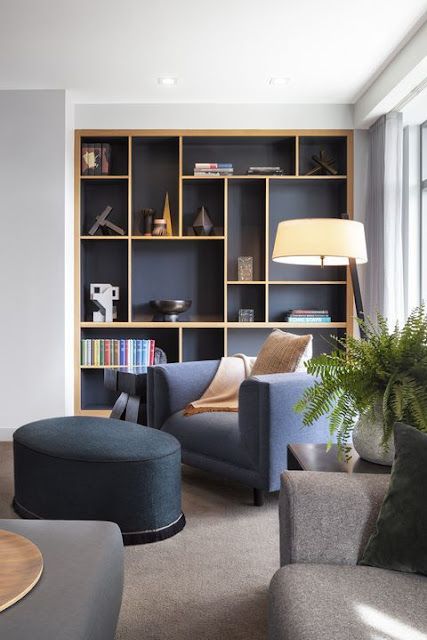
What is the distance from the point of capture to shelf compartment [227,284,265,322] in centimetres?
534

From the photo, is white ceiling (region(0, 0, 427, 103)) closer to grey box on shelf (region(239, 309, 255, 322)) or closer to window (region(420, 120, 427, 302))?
window (region(420, 120, 427, 302))

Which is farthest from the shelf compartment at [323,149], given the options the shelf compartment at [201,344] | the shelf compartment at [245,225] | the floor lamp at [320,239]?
the floor lamp at [320,239]

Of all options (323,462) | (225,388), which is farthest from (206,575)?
(225,388)

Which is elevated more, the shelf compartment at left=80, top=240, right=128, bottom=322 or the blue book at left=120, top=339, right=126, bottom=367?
the shelf compartment at left=80, top=240, right=128, bottom=322

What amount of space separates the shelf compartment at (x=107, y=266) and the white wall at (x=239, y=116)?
101 centimetres

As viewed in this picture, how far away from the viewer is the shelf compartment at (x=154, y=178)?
536cm

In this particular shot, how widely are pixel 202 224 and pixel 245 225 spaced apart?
416 mm

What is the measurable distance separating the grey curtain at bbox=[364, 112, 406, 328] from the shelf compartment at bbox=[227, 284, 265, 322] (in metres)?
1.02

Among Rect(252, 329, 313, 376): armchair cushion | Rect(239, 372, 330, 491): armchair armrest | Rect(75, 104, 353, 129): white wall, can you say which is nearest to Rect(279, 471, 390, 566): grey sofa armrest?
Rect(239, 372, 330, 491): armchair armrest

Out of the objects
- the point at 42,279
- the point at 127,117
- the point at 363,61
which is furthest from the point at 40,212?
the point at 363,61

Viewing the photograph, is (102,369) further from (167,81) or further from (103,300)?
(167,81)

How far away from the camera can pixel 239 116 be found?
5074 millimetres

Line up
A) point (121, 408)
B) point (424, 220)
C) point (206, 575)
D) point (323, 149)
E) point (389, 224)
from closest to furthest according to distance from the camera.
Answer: point (206, 575) → point (121, 408) → point (389, 224) → point (424, 220) → point (323, 149)

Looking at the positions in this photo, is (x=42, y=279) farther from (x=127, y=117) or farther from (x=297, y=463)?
(x=297, y=463)
